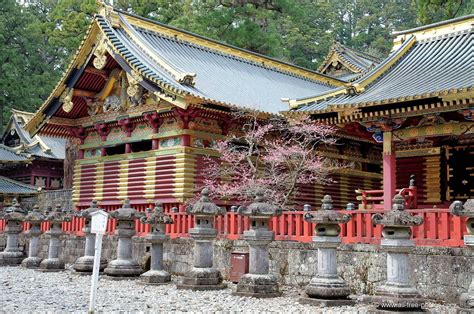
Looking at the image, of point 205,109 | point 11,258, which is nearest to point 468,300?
point 205,109

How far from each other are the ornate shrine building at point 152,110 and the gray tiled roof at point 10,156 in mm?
12832

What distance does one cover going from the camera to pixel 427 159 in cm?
1878

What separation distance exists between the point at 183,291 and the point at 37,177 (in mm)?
29248

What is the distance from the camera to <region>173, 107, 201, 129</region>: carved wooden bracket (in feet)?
59.3

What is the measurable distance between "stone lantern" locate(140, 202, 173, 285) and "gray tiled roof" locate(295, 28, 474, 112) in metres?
5.34

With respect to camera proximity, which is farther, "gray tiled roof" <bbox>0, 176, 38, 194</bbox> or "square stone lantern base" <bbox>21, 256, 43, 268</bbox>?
"gray tiled roof" <bbox>0, 176, 38, 194</bbox>

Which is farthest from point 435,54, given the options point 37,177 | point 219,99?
point 37,177

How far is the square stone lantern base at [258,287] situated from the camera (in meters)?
11.3

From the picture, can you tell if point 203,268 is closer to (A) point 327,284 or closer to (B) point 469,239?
(A) point 327,284

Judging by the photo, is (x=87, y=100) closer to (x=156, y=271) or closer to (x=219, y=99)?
(x=219, y=99)

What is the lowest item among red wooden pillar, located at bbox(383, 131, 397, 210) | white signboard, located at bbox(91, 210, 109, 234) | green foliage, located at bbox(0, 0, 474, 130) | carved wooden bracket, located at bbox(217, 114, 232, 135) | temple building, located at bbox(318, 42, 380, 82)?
white signboard, located at bbox(91, 210, 109, 234)

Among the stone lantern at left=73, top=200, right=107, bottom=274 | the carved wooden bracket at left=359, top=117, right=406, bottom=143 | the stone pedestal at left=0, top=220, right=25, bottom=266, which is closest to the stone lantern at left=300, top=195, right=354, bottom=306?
the carved wooden bracket at left=359, top=117, right=406, bottom=143

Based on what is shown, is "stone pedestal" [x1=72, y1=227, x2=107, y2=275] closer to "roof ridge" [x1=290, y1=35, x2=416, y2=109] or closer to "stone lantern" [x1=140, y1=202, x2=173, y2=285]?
"stone lantern" [x1=140, y1=202, x2=173, y2=285]

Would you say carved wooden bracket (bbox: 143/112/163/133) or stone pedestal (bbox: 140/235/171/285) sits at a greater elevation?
carved wooden bracket (bbox: 143/112/163/133)
